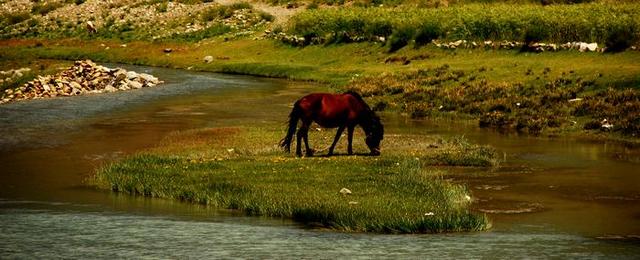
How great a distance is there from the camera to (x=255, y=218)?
22844 mm

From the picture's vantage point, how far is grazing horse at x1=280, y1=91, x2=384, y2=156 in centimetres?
3086

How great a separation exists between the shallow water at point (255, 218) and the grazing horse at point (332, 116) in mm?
3210

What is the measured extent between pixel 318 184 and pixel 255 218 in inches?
149

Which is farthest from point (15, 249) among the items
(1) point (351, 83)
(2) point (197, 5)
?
(2) point (197, 5)

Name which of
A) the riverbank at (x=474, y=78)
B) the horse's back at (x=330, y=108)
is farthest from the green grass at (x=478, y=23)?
the horse's back at (x=330, y=108)

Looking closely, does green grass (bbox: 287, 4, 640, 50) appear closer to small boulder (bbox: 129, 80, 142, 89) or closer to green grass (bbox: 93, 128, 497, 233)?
small boulder (bbox: 129, 80, 142, 89)

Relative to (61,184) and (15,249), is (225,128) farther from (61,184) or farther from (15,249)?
(15,249)

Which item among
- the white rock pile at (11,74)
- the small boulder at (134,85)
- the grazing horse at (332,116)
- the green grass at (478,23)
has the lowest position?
the small boulder at (134,85)

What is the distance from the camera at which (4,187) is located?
2758 cm

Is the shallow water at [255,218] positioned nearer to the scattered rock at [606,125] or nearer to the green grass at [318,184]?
the green grass at [318,184]

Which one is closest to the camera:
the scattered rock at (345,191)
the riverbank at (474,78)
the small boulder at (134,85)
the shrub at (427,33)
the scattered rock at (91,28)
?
the scattered rock at (345,191)

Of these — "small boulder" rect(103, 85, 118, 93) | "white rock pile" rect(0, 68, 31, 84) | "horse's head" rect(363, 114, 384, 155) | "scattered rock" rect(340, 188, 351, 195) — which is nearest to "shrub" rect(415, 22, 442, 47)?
"small boulder" rect(103, 85, 118, 93)

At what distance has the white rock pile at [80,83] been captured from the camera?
58.3 m

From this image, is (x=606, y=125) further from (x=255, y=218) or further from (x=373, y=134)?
(x=255, y=218)
